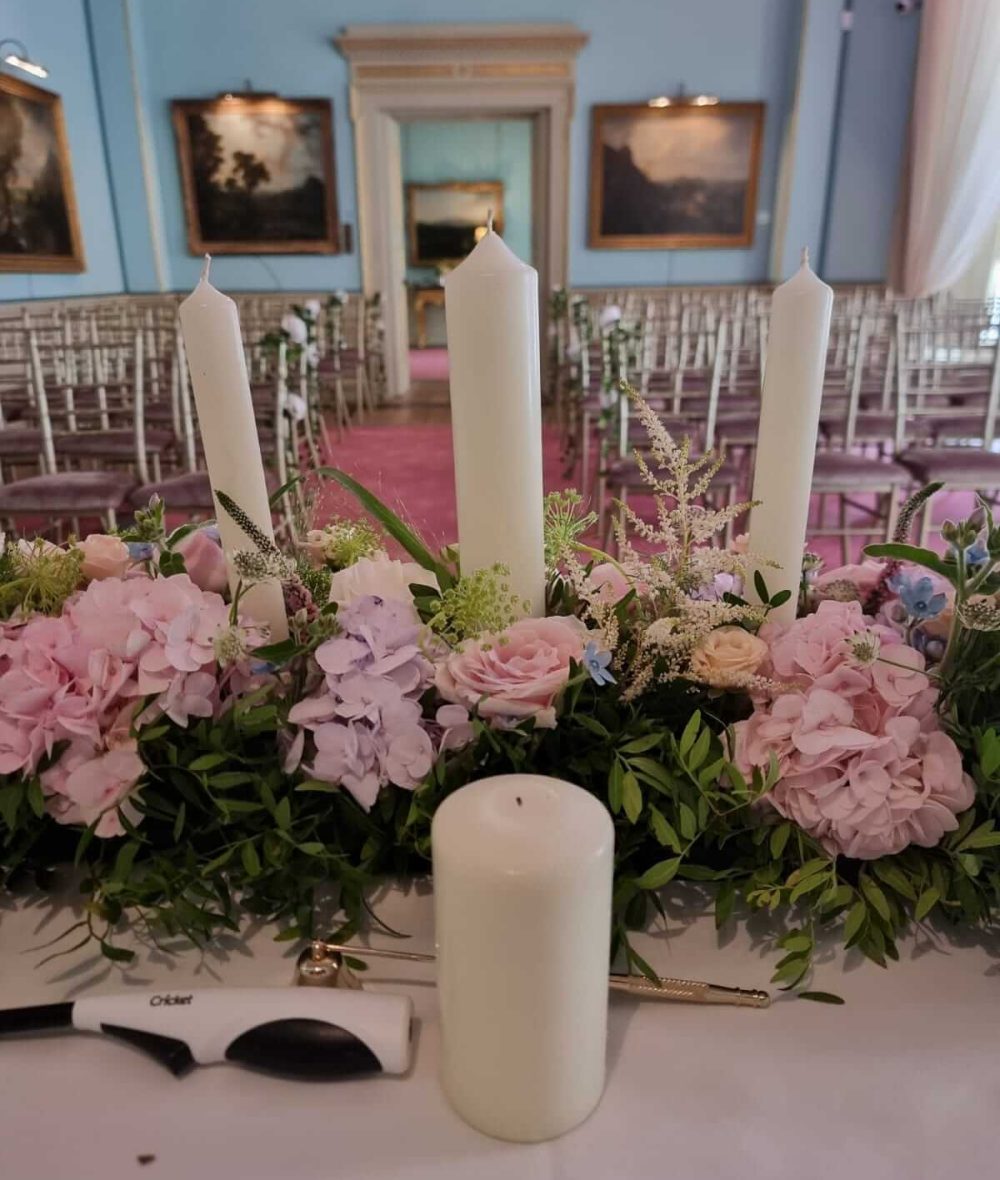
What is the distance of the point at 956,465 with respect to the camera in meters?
3.06

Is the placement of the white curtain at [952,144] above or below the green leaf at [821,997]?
above

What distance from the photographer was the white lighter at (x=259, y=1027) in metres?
0.43

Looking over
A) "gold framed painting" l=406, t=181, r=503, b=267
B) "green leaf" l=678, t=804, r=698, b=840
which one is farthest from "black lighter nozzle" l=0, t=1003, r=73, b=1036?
"gold framed painting" l=406, t=181, r=503, b=267

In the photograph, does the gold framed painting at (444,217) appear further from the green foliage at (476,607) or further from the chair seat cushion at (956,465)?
the green foliage at (476,607)

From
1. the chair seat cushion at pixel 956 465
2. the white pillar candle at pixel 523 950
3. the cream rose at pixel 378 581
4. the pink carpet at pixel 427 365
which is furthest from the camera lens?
the pink carpet at pixel 427 365

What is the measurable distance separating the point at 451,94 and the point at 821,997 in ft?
24.4

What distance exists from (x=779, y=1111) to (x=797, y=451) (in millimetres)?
375

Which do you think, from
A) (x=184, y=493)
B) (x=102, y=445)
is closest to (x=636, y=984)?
(x=184, y=493)

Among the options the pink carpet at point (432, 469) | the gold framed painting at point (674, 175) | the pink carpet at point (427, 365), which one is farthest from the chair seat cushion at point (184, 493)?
the pink carpet at point (427, 365)

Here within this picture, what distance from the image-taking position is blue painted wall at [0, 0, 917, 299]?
6.46 meters

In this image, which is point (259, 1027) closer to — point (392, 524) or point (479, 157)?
point (392, 524)

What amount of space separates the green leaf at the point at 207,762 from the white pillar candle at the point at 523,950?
0.18 m

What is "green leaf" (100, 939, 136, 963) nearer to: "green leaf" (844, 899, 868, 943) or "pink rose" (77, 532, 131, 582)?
"pink rose" (77, 532, 131, 582)

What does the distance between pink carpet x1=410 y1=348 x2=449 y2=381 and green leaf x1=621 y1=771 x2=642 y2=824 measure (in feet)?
27.6
